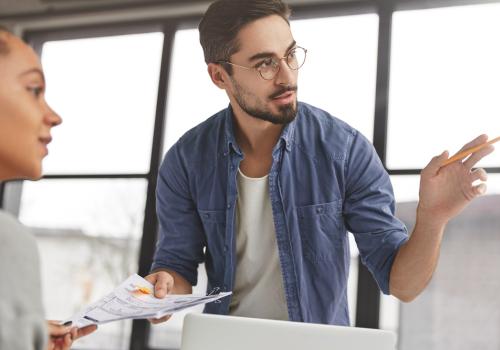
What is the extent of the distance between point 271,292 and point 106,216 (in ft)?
7.05

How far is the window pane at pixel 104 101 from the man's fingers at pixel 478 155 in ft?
7.89

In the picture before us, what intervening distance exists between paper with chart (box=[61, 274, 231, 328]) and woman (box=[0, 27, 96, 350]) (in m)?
0.33

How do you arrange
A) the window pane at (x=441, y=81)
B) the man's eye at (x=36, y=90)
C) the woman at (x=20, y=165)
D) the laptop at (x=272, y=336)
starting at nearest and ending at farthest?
1. the woman at (x=20, y=165)
2. the man's eye at (x=36, y=90)
3. the laptop at (x=272, y=336)
4. the window pane at (x=441, y=81)

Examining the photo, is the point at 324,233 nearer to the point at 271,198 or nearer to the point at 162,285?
the point at 271,198

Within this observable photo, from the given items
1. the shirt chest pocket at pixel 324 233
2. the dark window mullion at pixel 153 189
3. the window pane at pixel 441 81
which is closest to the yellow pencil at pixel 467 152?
the shirt chest pocket at pixel 324 233

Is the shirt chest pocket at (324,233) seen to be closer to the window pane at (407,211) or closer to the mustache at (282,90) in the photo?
the mustache at (282,90)

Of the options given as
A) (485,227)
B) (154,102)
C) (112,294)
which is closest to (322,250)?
(112,294)

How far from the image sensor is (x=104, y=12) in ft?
12.0

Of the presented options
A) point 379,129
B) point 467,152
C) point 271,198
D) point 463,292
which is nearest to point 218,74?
point 271,198

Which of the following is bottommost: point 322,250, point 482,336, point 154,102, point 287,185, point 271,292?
point 482,336

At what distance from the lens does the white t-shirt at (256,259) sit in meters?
1.48

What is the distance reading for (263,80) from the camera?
159 centimetres

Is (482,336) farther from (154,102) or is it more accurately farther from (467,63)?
(154,102)

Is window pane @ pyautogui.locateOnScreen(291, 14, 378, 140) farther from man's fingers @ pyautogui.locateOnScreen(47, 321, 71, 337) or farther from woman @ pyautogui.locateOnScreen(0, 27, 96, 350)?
woman @ pyautogui.locateOnScreen(0, 27, 96, 350)
